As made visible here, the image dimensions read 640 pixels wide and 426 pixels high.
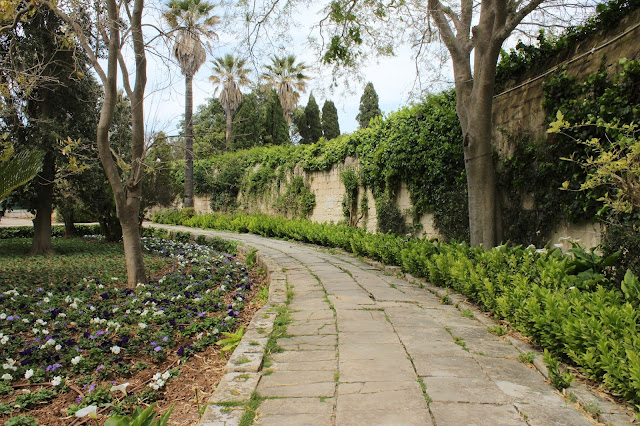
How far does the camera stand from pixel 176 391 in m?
2.50

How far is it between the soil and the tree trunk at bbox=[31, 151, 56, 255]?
721 cm

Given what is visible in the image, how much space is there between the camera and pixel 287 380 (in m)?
2.42

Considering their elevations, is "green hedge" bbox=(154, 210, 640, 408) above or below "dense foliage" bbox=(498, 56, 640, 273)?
below

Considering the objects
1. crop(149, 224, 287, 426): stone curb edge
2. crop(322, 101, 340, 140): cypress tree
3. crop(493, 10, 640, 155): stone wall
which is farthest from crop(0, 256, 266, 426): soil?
crop(322, 101, 340, 140): cypress tree

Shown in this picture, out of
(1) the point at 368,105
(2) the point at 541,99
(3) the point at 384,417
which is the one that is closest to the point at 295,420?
(3) the point at 384,417

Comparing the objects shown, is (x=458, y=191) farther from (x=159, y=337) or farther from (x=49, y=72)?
(x=49, y=72)

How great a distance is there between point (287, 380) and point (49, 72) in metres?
8.58

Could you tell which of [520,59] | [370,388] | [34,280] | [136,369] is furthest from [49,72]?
[370,388]

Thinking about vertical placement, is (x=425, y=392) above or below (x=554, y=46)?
below

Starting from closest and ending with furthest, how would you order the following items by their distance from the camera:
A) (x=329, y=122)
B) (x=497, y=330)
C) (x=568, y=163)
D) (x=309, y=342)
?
1. (x=309, y=342)
2. (x=497, y=330)
3. (x=568, y=163)
4. (x=329, y=122)

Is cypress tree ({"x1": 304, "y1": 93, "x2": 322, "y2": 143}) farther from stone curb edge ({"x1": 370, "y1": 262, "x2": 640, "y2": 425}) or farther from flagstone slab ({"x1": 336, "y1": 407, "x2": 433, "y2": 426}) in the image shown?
flagstone slab ({"x1": 336, "y1": 407, "x2": 433, "y2": 426})

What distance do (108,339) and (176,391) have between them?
3.28 ft

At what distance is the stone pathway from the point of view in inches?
79.3

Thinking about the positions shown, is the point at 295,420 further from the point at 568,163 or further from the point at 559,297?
the point at 568,163
